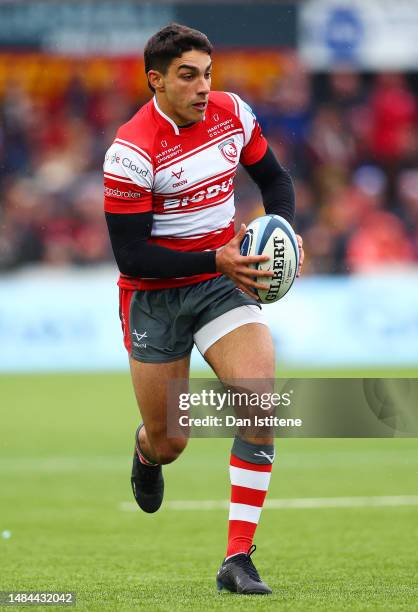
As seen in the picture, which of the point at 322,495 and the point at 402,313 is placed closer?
the point at 322,495

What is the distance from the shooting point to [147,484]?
697 centimetres

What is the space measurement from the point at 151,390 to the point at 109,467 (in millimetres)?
4316

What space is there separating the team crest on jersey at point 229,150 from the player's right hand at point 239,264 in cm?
60

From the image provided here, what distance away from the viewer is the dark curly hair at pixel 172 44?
564cm

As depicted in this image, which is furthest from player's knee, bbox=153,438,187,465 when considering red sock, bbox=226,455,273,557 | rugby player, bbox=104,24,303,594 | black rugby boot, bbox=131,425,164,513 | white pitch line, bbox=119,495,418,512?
white pitch line, bbox=119,495,418,512

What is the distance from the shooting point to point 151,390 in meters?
6.02

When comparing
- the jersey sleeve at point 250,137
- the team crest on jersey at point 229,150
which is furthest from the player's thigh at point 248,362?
the jersey sleeve at point 250,137

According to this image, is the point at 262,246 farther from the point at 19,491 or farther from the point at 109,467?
the point at 109,467

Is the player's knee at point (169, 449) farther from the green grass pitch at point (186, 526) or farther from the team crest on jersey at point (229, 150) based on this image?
the team crest on jersey at point (229, 150)

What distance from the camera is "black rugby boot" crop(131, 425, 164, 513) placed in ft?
22.7

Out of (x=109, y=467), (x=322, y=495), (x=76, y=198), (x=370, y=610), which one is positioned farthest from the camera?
(x=76, y=198)

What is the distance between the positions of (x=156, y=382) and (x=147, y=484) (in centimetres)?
115

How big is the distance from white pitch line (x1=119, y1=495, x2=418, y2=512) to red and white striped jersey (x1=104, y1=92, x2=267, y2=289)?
2739mm

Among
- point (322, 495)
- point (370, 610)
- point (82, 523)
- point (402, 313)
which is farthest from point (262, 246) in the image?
point (402, 313)
